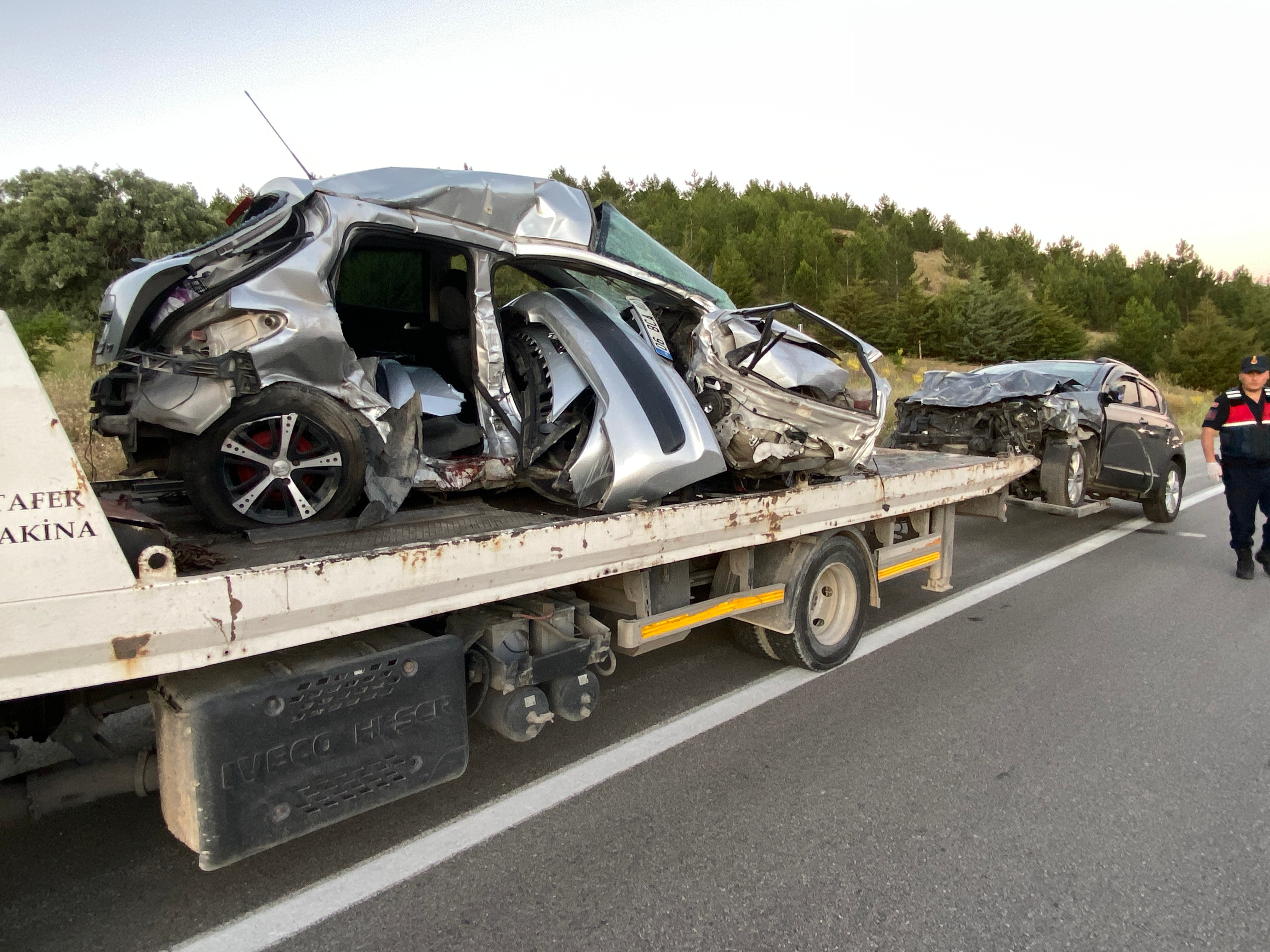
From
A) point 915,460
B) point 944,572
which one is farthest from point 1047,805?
point 915,460

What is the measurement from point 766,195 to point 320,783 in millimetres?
100573

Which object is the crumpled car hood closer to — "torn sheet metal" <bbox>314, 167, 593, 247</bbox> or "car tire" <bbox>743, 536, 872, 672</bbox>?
"car tire" <bbox>743, 536, 872, 672</bbox>

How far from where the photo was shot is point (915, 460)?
21.6ft

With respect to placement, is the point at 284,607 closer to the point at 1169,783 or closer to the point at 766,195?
the point at 1169,783

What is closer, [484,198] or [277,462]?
[277,462]

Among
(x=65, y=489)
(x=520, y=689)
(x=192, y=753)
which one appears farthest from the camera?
(x=520, y=689)

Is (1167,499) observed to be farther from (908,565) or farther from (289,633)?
(289,633)

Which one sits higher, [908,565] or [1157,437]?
[1157,437]

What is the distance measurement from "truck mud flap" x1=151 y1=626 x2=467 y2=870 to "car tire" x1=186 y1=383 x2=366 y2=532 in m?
0.87

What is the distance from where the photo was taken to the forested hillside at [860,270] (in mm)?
19266

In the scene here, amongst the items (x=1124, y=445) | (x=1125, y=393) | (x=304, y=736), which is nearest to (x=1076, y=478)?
(x=1124, y=445)

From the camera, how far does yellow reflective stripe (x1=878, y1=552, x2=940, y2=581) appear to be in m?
5.34

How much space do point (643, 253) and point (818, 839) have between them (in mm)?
3039

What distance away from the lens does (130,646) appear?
A: 86.2 inches
